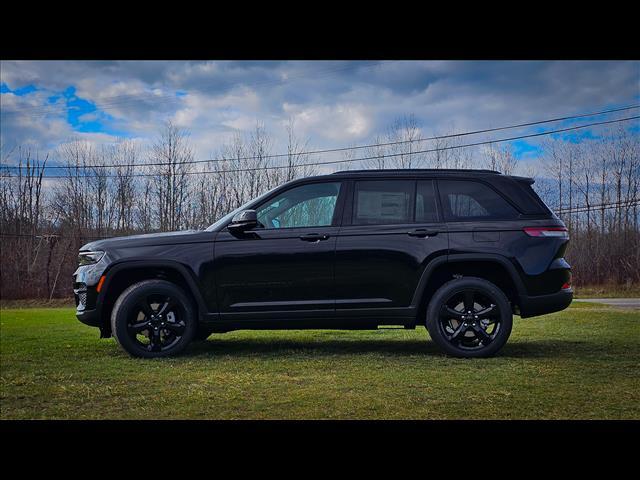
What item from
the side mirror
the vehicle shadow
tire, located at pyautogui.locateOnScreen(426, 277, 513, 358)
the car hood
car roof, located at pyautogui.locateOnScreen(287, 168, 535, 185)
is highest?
car roof, located at pyautogui.locateOnScreen(287, 168, 535, 185)

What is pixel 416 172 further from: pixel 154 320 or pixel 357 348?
pixel 154 320

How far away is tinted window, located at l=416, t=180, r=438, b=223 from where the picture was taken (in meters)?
6.32

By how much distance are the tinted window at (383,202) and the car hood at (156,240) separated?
151 cm

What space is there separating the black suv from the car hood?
0.05ft

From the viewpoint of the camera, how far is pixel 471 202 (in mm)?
6391

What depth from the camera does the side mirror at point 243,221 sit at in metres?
6.11

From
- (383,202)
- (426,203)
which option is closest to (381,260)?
(383,202)

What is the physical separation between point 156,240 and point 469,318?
319 centimetres

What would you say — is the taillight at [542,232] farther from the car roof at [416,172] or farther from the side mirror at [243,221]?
the side mirror at [243,221]

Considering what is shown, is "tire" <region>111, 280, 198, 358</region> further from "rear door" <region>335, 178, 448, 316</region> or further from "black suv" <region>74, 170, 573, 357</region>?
"rear door" <region>335, 178, 448, 316</region>

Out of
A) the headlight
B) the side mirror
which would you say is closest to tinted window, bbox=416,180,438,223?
the side mirror

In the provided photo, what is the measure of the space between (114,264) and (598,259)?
11286 millimetres
